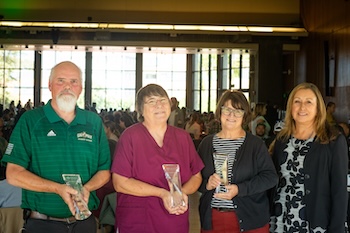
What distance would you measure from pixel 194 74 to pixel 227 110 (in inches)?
914

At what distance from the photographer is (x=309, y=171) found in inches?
110

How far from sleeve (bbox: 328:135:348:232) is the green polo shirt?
1.33 meters

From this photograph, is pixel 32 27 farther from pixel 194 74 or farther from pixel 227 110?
pixel 227 110

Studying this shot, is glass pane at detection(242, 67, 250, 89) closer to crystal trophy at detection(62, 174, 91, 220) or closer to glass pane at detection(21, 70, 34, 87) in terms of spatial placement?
glass pane at detection(21, 70, 34, 87)

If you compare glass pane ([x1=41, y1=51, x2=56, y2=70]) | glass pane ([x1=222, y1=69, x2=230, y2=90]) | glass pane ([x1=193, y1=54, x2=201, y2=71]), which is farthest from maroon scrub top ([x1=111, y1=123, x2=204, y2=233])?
glass pane ([x1=41, y1=51, x2=56, y2=70])

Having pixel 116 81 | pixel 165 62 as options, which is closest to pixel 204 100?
pixel 165 62

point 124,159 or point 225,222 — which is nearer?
point 124,159

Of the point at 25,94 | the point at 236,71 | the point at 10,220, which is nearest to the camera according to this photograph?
the point at 10,220

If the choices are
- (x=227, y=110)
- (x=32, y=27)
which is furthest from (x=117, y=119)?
(x=32, y=27)

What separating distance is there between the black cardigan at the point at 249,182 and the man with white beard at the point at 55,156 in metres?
0.61

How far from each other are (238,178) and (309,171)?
41 centimetres

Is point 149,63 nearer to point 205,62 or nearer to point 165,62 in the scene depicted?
point 165,62

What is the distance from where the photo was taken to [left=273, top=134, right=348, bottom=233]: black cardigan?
272cm

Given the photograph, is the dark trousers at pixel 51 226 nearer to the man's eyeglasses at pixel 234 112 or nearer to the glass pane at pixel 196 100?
the man's eyeglasses at pixel 234 112
